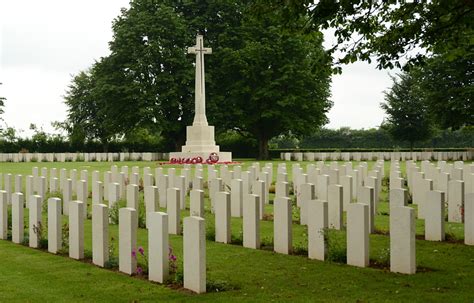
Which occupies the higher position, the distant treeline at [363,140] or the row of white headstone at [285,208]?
the distant treeline at [363,140]

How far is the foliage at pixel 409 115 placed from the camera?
141ft

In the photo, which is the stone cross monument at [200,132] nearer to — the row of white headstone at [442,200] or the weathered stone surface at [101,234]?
the row of white headstone at [442,200]

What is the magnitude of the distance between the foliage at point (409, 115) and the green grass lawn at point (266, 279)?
36.2 metres

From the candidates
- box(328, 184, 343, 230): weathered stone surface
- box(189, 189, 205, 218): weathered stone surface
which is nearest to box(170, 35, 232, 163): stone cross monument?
box(189, 189, 205, 218): weathered stone surface

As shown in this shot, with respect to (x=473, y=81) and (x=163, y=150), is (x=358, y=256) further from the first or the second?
(x=163, y=150)

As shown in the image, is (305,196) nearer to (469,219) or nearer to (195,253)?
(469,219)

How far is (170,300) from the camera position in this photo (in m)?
5.63

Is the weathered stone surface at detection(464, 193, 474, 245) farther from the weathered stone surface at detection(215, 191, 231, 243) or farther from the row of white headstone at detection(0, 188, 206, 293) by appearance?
the row of white headstone at detection(0, 188, 206, 293)

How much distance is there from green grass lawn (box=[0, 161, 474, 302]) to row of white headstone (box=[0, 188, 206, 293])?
0.15 m

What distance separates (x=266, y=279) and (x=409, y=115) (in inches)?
1530

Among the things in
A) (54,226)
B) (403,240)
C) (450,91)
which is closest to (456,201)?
(403,240)

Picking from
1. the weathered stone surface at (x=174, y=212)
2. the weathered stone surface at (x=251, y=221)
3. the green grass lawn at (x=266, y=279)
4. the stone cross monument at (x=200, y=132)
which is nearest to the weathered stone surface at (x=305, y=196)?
the weathered stone surface at (x=251, y=221)

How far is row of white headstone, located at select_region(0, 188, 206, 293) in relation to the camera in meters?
5.85

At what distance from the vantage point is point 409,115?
43.1 metres
